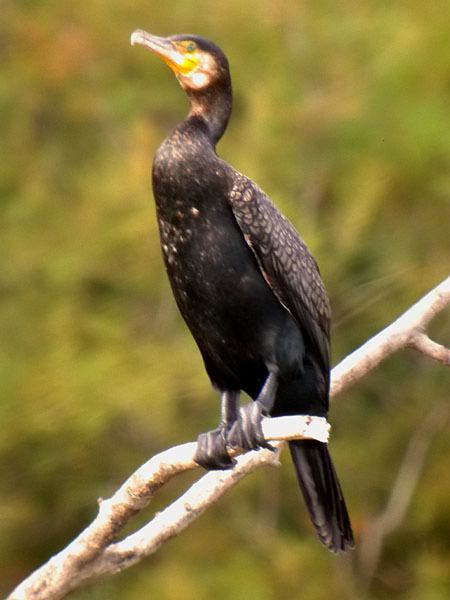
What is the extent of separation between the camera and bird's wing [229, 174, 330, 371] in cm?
538

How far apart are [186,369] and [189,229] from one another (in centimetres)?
375

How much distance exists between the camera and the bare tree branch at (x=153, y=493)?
4984 mm

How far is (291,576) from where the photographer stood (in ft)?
31.6

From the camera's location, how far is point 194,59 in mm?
5695

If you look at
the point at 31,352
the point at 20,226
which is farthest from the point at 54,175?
the point at 31,352

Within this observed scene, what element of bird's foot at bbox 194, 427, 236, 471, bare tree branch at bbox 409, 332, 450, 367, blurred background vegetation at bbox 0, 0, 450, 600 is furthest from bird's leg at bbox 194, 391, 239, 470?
blurred background vegetation at bbox 0, 0, 450, 600

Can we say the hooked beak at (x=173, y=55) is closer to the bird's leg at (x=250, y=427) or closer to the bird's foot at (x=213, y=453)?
the bird's leg at (x=250, y=427)

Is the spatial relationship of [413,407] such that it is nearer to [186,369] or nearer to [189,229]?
[186,369]

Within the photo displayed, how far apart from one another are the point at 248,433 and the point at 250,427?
0.02 metres

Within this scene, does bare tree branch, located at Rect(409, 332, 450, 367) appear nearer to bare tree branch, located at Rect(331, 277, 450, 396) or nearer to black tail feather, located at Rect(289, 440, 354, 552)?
bare tree branch, located at Rect(331, 277, 450, 396)

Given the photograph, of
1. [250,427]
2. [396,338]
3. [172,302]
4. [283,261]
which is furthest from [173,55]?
[172,302]

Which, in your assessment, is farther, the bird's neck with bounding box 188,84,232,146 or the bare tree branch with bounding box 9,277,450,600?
the bird's neck with bounding box 188,84,232,146

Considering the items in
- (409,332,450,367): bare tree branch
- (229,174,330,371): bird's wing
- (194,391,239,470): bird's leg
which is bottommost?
(194,391,239,470): bird's leg

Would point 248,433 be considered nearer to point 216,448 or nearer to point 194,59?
point 216,448
